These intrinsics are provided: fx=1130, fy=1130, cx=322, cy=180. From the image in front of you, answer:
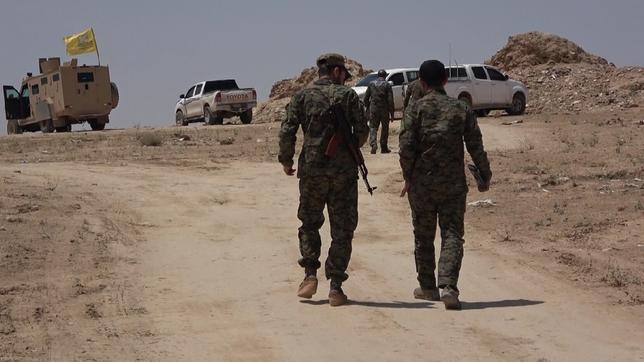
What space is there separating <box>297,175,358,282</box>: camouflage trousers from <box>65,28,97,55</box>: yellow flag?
29504 mm

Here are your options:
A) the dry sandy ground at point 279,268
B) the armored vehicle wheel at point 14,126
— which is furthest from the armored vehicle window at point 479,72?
the armored vehicle wheel at point 14,126

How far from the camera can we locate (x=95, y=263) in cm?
1072

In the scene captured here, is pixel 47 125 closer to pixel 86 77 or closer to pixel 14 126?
pixel 86 77

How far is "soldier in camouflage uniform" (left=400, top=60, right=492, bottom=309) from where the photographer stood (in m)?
8.38

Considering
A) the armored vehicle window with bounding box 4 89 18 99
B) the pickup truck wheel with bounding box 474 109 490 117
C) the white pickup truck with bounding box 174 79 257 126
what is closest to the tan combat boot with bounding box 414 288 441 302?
the pickup truck wheel with bounding box 474 109 490 117

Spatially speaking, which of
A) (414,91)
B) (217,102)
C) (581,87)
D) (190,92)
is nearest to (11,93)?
(190,92)

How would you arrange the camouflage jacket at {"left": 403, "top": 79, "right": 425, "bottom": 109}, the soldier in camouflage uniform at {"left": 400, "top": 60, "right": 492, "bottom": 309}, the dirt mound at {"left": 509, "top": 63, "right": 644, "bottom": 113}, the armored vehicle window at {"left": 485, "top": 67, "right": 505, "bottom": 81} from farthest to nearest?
the dirt mound at {"left": 509, "top": 63, "right": 644, "bottom": 113} → the armored vehicle window at {"left": 485, "top": 67, "right": 505, "bottom": 81} → the camouflage jacket at {"left": 403, "top": 79, "right": 425, "bottom": 109} → the soldier in camouflage uniform at {"left": 400, "top": 60, "right": 492, "bottom": 309}

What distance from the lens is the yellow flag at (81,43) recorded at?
37219mm

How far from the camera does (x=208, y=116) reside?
36031 mm

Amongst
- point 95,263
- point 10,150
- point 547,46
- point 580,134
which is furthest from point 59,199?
point 547,46

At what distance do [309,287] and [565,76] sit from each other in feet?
117

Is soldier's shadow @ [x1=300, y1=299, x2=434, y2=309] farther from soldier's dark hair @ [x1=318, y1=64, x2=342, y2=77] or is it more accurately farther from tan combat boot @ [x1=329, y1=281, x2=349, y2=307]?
soldier's dark hair @ [x1=318, y1=64, x2=342, y2=77]

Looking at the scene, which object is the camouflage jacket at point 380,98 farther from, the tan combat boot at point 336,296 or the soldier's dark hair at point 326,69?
the tan combat boot at point 336,296

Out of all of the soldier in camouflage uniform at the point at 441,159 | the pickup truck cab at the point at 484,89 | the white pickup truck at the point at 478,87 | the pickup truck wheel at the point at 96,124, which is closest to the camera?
the soldier in camouflage uniform at the point at 441,159
